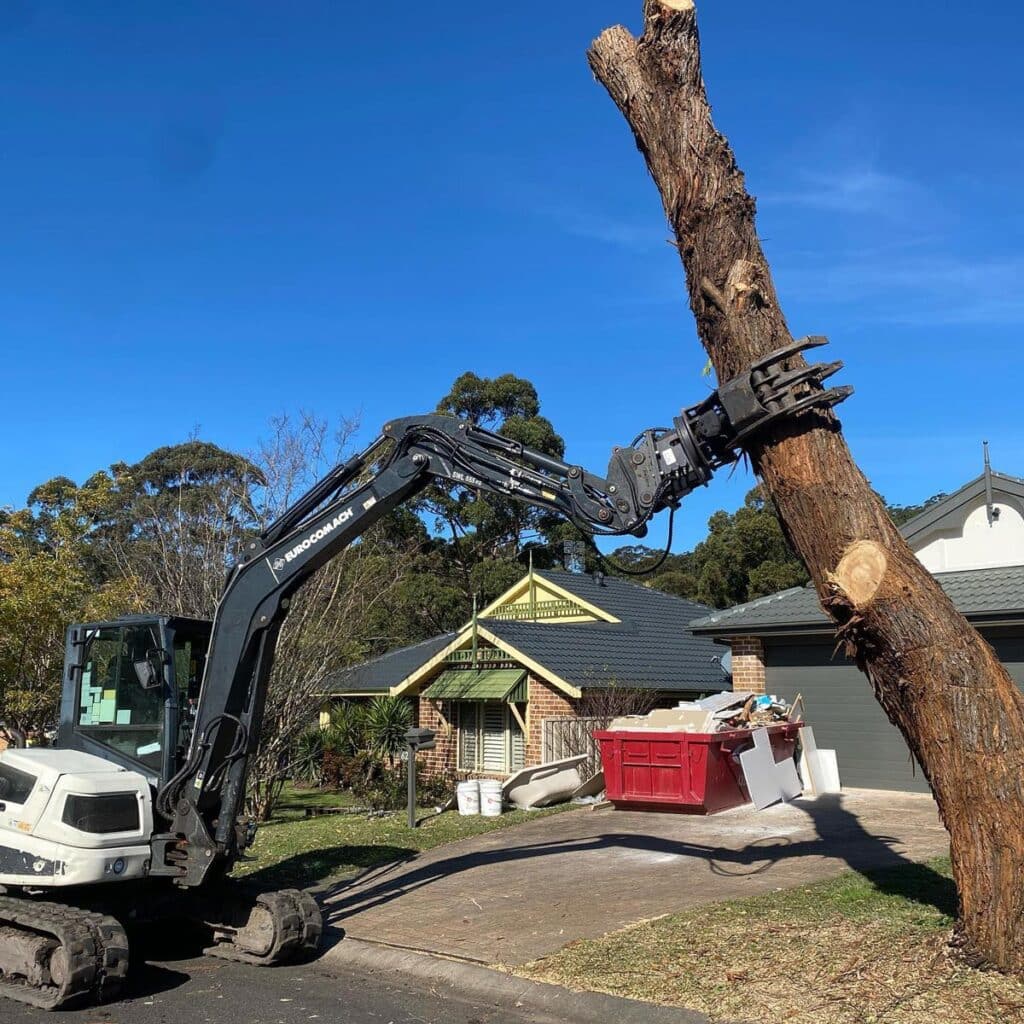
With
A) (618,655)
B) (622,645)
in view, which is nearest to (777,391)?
(618,655)

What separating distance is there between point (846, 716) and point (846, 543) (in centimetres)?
1122

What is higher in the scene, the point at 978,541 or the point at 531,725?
the point at 978,541

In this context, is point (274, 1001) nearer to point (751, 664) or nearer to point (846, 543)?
point (846, 543)

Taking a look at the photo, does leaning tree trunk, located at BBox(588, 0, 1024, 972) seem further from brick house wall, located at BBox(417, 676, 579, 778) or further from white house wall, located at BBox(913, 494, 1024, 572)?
brick house wall, located at BBox(417, 676, 579, 778)

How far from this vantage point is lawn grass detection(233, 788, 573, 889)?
476 inches

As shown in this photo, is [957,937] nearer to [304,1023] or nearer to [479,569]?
[304,1023]

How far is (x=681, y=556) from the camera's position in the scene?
62.5m

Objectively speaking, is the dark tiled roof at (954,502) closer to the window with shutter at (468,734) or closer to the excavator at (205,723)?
the window with shutter at (468,734)

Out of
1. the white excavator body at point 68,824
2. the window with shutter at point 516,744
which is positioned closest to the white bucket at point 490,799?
the window with shutter at point 516,744

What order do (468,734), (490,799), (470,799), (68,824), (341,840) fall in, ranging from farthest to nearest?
1. (468,734)
2. (470,799)
3. (490,799)
4. (341,840)
5. (68,824)

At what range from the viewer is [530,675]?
20.2 m

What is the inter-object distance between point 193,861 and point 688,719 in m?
8.54

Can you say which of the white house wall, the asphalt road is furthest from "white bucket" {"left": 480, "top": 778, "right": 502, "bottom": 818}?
the white house wall

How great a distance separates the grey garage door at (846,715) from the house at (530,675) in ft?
8.25
